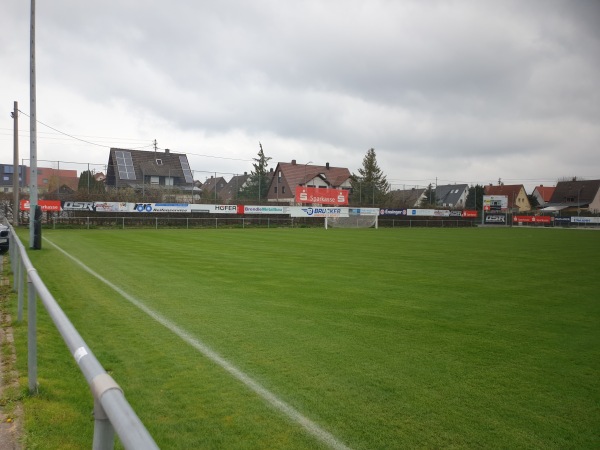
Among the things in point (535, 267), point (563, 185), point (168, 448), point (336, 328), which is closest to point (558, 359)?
point (336, 328)

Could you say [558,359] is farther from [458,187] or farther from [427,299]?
[458,187]

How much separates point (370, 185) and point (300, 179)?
1256cm

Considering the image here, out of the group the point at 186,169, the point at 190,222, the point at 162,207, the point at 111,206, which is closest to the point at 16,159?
the point at 111,206

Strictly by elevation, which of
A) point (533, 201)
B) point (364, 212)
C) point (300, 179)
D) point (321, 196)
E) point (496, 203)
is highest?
point (300, 179)

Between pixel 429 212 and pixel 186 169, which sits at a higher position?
pixel 186 169

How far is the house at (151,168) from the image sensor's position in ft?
164

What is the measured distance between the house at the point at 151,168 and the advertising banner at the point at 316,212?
54.5 feet

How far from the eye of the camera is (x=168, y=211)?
1433 inches

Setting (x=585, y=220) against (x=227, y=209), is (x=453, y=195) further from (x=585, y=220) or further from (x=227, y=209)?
(x=227, y=209)

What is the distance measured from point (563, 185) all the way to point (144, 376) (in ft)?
312

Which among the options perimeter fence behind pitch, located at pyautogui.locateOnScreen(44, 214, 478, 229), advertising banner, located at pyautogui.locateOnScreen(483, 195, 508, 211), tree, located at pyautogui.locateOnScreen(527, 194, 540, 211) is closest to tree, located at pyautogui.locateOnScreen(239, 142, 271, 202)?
perimeter fence behind pitch, located at pyautogui.locateOnScreen(44, 214, 478, 229)

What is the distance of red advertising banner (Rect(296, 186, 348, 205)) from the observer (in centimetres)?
4509

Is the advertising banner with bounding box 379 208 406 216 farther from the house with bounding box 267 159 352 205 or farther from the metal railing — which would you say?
the metal railing

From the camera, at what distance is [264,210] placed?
40.7 metres
